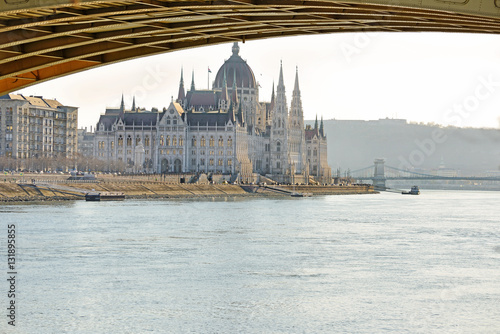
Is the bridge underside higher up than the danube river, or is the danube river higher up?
the bridge underside

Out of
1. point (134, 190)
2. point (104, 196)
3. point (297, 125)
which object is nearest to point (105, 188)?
point (134, 190)

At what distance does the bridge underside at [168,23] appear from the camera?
14.0 meters

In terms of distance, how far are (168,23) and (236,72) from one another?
16099cm

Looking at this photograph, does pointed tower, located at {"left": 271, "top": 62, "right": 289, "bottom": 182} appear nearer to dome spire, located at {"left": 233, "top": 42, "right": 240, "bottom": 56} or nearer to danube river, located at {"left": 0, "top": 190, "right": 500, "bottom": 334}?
dome spire, located at {"left": 233, "top": 42, "right": 240, "bottom": 56}

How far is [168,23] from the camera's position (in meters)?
17.3

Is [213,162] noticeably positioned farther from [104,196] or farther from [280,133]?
[104,196]

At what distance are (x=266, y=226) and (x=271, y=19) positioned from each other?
37.9 m

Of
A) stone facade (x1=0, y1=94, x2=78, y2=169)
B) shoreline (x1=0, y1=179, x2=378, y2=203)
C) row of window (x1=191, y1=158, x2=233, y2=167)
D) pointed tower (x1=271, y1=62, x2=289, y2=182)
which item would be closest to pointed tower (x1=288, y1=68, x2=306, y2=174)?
pointed tower (x1=271, y1=62, x2=289, y2=182)

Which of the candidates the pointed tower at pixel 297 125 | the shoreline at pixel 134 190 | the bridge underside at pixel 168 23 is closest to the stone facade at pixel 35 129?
the shoreline at pixel 134 190

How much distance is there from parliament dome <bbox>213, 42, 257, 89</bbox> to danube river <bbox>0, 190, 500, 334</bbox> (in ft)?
414

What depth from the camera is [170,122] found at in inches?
5906

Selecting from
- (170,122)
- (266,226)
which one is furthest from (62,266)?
(170,122)

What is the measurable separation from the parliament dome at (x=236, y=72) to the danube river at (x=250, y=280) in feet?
414

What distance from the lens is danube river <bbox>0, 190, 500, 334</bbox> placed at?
21.4 m
